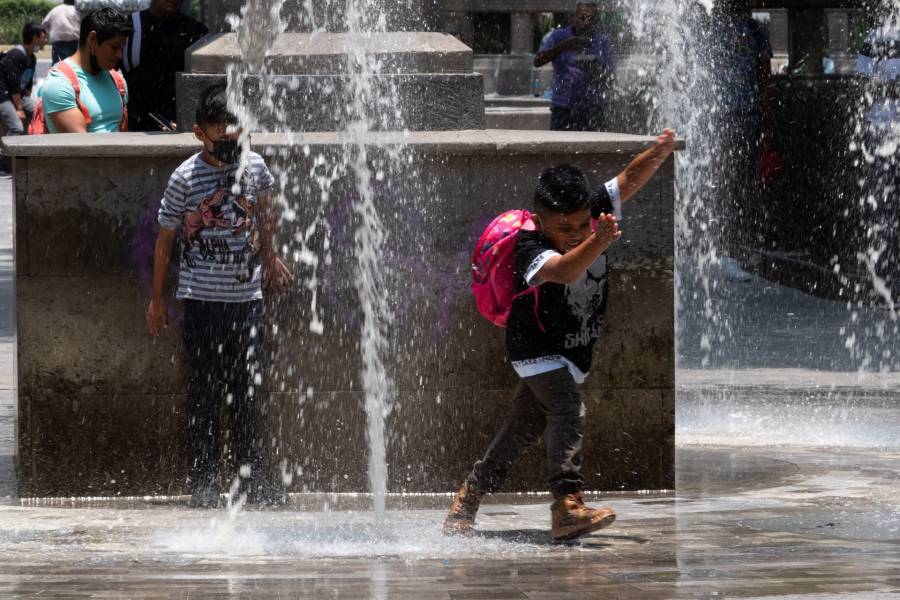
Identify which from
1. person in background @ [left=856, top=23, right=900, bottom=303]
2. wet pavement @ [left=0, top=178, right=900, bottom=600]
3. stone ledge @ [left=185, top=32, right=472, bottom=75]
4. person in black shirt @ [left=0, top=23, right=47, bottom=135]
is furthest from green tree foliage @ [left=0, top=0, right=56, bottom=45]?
stone ledge @ [left=185, top=32, right=472, bottom=75]

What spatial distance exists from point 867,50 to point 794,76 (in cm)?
186

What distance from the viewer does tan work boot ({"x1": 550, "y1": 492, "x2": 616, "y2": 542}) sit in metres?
5.85

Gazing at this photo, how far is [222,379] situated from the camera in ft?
22.1

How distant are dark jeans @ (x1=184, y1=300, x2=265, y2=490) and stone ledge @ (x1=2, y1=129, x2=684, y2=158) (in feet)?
1.91

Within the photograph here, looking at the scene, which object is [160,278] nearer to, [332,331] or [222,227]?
[222,227]

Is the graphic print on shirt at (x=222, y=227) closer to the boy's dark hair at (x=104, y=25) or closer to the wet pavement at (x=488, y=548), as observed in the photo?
the wet pavement at (x=488, y=548)

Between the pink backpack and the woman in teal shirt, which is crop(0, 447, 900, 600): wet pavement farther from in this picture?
the woman in teal shirt

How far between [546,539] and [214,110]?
6.11 feet

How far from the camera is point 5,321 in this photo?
39.0ft

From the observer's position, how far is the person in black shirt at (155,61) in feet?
30.3

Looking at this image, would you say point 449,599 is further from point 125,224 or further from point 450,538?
point 125,224

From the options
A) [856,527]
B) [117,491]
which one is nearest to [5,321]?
[117,491]

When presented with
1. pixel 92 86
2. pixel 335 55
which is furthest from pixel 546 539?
pixel 92 86

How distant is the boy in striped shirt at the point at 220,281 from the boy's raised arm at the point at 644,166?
4.34 feet
